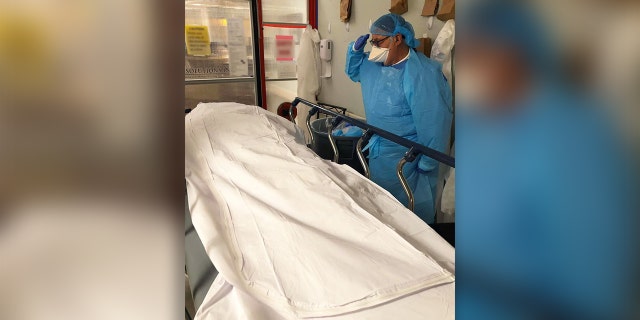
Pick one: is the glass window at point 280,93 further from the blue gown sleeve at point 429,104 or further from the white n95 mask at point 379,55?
the blue gown sleeve at point 429,104

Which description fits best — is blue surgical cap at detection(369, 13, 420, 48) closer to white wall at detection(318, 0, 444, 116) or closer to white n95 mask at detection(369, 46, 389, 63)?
white n95 mask at detection(369, 46, 389, 63)

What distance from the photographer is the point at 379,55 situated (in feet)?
7.79

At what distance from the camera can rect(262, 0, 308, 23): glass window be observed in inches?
153

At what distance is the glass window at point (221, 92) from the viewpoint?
3748 millimetres

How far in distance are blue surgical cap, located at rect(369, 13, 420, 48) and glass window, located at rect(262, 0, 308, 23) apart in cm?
185

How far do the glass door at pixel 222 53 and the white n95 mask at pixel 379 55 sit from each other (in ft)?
6.06
